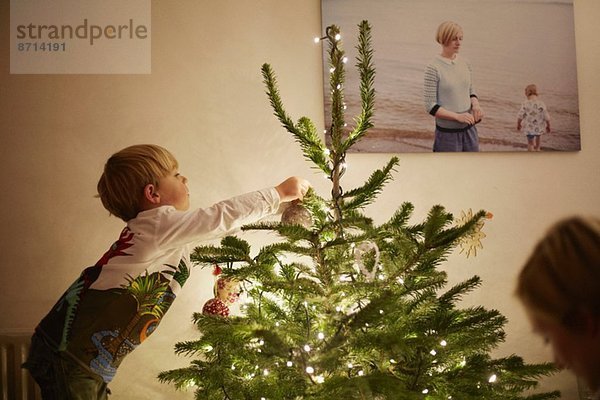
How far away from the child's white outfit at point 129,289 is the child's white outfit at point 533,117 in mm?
1245

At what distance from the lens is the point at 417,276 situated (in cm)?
131

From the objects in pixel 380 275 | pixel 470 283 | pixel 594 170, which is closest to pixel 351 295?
pixel 380 275

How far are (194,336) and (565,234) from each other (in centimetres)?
164

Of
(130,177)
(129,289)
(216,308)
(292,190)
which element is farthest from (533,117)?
(129,289)

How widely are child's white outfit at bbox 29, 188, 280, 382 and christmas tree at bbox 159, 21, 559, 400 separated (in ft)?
0.93

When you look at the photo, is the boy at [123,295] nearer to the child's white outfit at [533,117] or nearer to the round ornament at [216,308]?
the round ornament at [216,308]

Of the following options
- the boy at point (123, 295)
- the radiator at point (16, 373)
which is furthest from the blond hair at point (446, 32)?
the radiator at point (16, 373)

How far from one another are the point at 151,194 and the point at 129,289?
0.29 meters

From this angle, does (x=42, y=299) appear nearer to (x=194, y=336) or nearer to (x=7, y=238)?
(x=7, y=238)

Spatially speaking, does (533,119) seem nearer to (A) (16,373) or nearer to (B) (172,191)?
(B) (172,191)

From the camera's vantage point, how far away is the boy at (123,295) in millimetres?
1599

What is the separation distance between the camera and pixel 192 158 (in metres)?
2.24

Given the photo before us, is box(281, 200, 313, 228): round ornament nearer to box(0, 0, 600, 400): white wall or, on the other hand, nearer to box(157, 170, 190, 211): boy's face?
box(157, 170, 190, 211): boy's face

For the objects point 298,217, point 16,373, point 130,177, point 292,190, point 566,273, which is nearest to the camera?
point 566,273
